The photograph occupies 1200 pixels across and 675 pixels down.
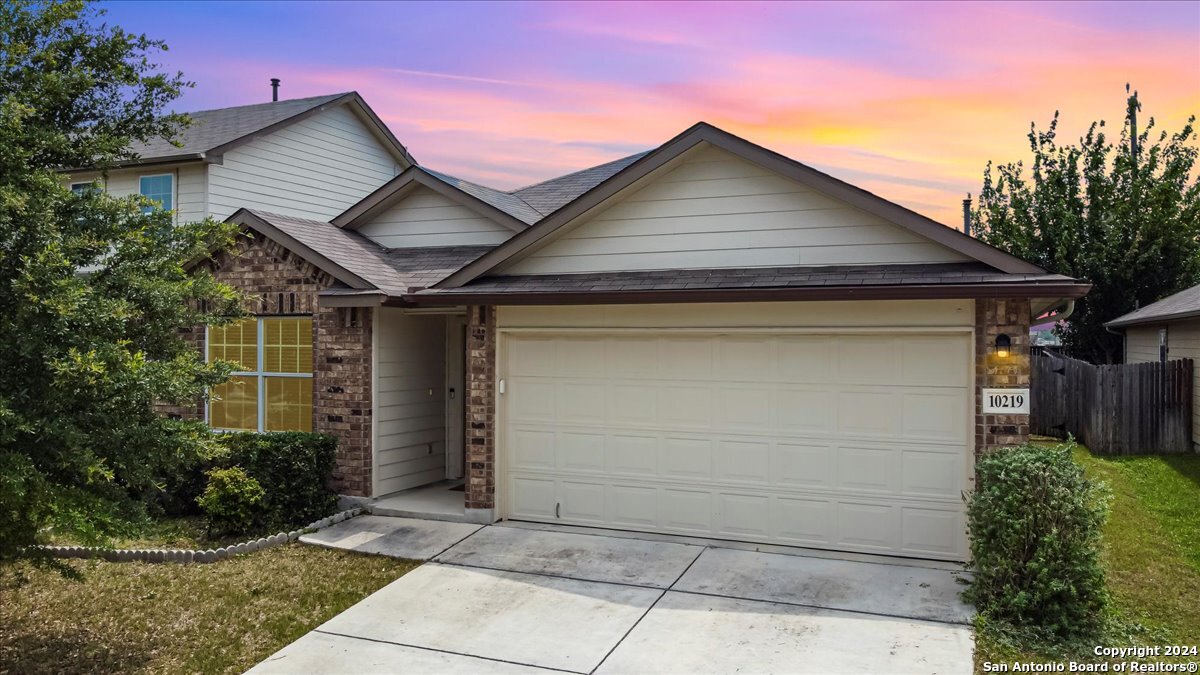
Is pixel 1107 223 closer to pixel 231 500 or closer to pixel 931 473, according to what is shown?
pixel 931 473

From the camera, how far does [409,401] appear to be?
37.1ft

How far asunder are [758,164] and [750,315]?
1.58 metres

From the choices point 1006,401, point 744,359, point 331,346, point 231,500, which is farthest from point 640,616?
point 331,346

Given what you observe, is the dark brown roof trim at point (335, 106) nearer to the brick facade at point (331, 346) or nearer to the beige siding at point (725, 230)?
the brick facade at point (331, 346)

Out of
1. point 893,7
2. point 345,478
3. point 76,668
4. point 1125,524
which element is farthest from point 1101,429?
point 76,668

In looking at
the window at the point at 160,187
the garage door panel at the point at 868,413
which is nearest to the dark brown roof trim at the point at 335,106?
the window at the point at 160,187

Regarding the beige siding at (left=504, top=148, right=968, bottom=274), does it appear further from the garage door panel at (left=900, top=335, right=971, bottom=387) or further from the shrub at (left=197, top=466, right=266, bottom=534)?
the shrub at (left=197, top=466, right=266, bottom=534)

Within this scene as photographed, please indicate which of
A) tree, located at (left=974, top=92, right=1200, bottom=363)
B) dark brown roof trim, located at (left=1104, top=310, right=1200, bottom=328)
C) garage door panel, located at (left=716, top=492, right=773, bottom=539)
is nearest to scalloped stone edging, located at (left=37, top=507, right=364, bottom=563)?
garage door panel, located at (left=716, top=492, right=773, bottom=539)

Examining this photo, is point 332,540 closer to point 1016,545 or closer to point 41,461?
point 41,461

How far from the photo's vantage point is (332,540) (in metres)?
9.30

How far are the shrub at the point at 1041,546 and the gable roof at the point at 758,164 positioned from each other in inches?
78.8

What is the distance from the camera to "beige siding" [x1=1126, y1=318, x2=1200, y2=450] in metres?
15.2

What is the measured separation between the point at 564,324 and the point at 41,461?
526 cm

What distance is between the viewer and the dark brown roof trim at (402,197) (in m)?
12.4
